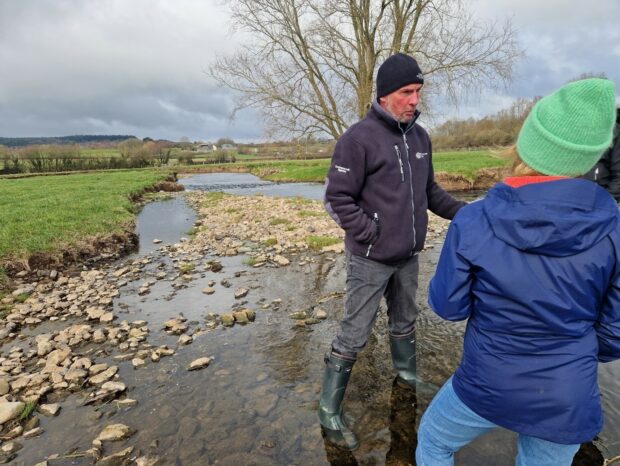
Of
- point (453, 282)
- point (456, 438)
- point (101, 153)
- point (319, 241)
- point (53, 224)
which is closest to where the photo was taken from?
point (453, 282)

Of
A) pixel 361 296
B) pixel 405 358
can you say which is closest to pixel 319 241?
pixel 405 358

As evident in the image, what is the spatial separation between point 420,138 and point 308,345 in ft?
9.51

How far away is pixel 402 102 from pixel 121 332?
4874mm

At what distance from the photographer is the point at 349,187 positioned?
9.16 feet

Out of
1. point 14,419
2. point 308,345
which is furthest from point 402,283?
point 14,419

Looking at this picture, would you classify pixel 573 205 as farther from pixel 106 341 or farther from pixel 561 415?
pixel 106 341

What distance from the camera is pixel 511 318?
171 centimetres

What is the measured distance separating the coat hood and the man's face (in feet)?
4.91

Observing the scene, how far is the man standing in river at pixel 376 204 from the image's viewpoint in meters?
2.80

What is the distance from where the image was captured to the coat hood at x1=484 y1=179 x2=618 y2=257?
1.48 meters

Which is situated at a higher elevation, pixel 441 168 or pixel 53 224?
pixel 441 168

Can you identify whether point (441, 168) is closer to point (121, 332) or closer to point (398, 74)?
point (121, 332)

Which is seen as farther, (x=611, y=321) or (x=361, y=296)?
(x=361, y=296)

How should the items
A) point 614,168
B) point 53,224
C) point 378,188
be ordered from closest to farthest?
point 378,188 → point 614,168 → point 53,224
